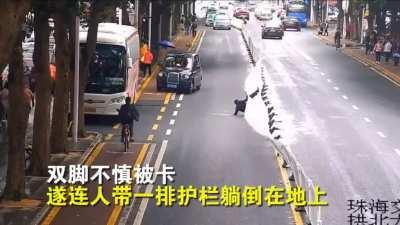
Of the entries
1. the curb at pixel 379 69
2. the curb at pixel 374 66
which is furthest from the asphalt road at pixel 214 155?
the curb at pixel 374 66

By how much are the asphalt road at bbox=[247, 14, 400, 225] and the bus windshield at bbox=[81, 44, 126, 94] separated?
19.4 ft

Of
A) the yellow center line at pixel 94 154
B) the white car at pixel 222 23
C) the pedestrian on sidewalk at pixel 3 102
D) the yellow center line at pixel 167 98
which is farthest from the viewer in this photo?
the white car at pixel 222 23

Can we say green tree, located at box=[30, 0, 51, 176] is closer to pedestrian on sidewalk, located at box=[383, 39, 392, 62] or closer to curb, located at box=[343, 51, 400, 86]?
curb, located at box=[343, 51, 400, 86]

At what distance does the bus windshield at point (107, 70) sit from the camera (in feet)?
102

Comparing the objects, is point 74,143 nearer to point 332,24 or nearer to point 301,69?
point 301,69

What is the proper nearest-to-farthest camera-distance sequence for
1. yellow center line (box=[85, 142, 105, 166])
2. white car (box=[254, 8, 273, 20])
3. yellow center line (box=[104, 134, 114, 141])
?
yellow center line (box=[85, 142, 105, 166]), yellow center line (box=[104, 134, 114, 141]), white car (box=[254, 8, 273, 20])

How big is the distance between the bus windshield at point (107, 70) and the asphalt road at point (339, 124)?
5.90 meters

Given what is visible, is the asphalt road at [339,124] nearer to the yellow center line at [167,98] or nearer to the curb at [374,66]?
the curb at [374,66]

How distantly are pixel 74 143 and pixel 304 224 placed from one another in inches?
389

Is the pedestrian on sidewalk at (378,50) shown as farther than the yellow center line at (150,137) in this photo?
Yes

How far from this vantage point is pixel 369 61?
55.1 meters

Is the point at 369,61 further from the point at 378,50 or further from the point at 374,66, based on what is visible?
the point at 374,66

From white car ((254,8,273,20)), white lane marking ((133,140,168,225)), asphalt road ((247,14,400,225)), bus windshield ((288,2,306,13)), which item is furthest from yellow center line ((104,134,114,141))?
white car ((254,8,273,20))

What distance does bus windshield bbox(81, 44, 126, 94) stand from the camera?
102ft
